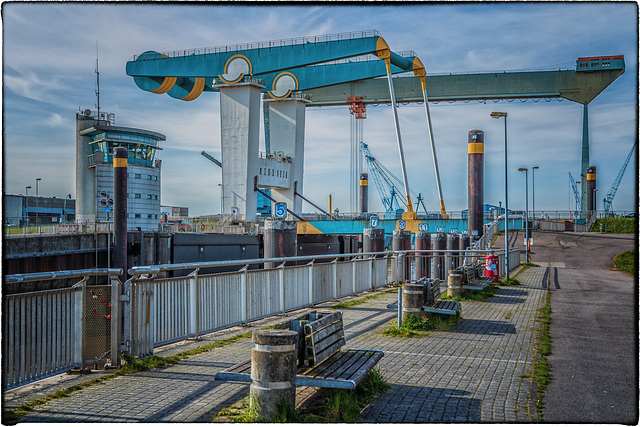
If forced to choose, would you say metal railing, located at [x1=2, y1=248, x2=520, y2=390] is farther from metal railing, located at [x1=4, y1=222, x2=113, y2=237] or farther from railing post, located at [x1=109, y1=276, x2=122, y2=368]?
metal railing, located at [x1=4, y1=222, x2=113, y2=237]

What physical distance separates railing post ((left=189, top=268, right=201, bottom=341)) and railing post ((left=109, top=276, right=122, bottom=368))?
163 cm

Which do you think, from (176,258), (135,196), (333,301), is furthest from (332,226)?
(333,301)

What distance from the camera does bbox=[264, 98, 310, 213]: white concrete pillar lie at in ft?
178

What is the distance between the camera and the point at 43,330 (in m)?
6.25

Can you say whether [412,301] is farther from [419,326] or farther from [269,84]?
[269,84]

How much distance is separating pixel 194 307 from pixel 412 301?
4.14 m

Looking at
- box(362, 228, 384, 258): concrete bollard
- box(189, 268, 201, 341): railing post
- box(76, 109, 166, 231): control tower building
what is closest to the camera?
box(189, 268, 201, 341): railing post

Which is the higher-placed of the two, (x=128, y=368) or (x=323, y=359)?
(x=323, y=359)

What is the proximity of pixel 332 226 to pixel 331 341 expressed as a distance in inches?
2192

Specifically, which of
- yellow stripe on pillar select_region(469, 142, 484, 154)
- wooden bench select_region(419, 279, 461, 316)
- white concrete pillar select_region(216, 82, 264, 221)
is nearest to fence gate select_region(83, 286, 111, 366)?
wooden bench select_region(419, 279, 461, 316)

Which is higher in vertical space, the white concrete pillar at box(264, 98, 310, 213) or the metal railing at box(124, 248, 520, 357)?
the white concrete pillar at box(264, 98, 310, 213)

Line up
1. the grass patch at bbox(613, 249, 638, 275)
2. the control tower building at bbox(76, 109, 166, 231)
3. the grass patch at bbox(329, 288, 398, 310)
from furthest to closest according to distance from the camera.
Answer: the control tower building at bbox(76, 109, 166, 231) < the grass patch at bbox(613, 249, 638, 275) < the grass patch at bbox(329, 288, 398, 310)

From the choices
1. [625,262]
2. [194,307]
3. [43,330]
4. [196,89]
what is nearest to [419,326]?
[194,307]

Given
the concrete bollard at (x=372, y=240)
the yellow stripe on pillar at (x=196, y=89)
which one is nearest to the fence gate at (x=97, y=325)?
the concrete bollard at (x=372, y=240)
